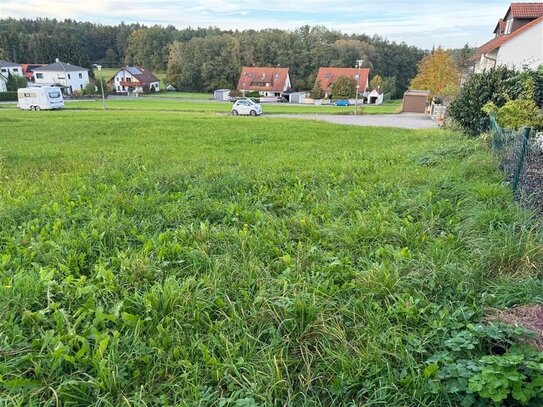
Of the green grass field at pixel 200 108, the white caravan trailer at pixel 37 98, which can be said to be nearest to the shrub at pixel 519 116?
the green grass field at pixel 200 108

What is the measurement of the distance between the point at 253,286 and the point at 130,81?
227ft

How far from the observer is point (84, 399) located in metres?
1.92

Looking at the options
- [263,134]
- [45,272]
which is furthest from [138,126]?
[45,272]

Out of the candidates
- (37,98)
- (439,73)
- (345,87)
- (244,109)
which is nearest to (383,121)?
(244,109)

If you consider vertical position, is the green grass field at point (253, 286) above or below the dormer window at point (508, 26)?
below

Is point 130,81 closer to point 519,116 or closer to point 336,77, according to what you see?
point 336,77

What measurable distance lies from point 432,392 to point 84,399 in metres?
1.76

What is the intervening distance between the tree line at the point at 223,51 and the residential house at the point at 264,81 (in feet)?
14.2

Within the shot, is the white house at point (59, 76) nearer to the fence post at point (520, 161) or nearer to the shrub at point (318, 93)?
the shrub at point (318, 93)

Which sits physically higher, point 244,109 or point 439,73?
point 439,73

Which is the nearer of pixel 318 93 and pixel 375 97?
pixel 375 97

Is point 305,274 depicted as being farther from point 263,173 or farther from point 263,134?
point 263,134

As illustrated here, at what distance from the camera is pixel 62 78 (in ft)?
185

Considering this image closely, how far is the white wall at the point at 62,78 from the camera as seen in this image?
56531 millimetres
